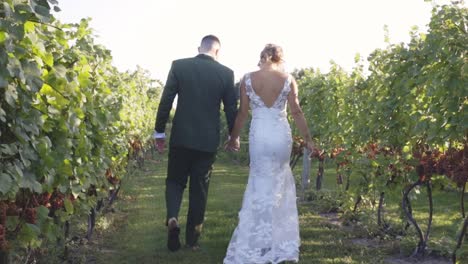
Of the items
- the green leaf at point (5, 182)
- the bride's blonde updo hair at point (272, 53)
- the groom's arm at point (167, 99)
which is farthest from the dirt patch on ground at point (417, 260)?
the green leaf at point (5, 182)

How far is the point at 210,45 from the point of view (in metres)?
5.48

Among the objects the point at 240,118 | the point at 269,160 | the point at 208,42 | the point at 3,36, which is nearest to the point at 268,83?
the point at 240,118

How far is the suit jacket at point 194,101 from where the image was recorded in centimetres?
528

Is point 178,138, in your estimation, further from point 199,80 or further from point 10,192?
point 10,192

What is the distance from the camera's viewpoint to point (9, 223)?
2.91 meters

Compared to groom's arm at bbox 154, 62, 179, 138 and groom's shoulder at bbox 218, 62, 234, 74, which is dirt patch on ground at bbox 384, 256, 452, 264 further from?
groom's arm at bbox 154, 62, 179, 138

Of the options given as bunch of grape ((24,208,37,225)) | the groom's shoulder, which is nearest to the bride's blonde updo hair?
the groom's shoulder

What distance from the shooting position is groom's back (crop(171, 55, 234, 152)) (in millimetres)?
5277

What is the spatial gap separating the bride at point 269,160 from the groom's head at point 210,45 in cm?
53

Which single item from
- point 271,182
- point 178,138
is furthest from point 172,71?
point 271,182

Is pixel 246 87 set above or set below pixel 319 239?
above

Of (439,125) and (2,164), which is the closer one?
(2,164)

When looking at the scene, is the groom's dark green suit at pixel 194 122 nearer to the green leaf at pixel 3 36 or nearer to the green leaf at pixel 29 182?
the green leaf at pixel 29 182

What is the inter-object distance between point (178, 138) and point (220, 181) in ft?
31.3
